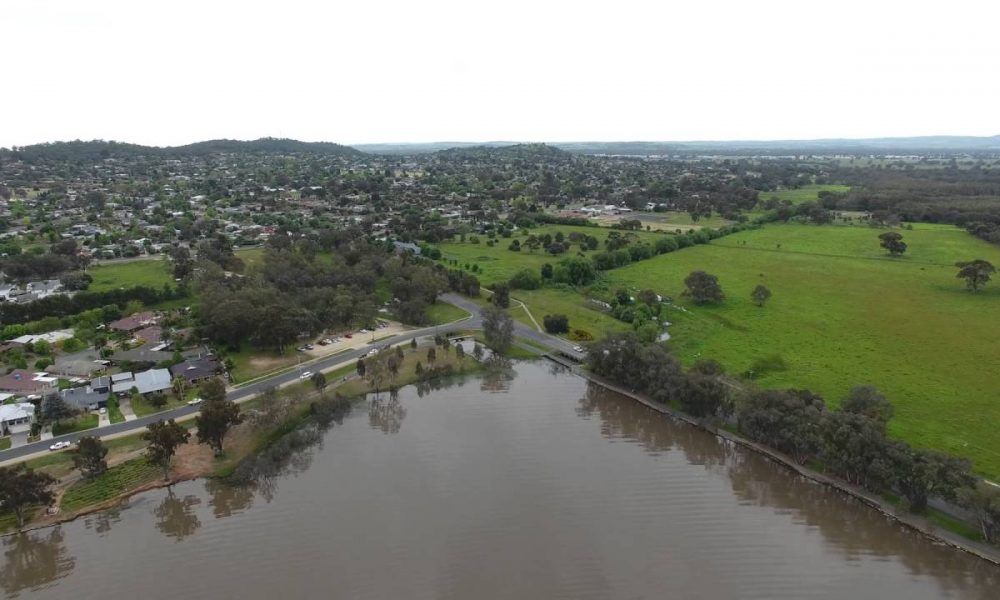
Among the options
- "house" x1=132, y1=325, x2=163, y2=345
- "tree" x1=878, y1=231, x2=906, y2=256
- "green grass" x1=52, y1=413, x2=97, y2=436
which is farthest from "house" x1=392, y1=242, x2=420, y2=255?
"tree" x1=878, y1=231, x2=906, y2=256

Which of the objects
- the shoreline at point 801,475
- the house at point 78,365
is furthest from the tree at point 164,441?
the house at point 78,365

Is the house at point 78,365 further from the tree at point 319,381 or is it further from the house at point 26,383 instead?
the tree at point 319,381

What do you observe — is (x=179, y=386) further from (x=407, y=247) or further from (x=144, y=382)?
(x=407, y=247)

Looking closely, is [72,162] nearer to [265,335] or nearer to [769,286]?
[265,335]

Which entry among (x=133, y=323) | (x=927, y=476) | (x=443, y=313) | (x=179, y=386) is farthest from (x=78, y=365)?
(x=927, y=476)

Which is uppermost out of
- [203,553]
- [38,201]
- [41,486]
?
[38,201]

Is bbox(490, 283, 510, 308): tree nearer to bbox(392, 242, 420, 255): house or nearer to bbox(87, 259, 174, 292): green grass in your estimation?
bbox(392, 242, 420, 255): house

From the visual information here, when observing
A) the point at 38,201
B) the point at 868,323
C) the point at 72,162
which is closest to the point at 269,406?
the point at 868,323
